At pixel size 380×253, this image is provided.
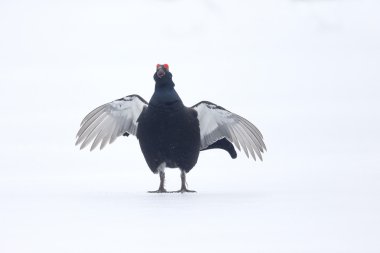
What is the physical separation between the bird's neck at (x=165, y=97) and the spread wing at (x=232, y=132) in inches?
32.7

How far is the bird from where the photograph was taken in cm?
1163

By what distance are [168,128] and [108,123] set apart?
1292 mm

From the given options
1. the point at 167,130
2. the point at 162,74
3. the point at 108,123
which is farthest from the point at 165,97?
the point at 108,123

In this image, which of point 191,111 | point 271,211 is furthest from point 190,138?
point 271,211

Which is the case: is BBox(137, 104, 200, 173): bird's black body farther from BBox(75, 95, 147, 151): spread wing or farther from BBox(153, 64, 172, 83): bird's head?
BBox(75, 95, 147, 151): spread wing

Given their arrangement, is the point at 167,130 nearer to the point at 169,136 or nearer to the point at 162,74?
the point at 169,136

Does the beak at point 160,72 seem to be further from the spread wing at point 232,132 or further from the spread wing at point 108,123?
the spread wing at point 232,132

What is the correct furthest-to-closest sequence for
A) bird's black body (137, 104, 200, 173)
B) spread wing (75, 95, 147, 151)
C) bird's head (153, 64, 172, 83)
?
spread wing (75, 95, 147, 151) → bird's head (153, 64, 172, 83) → bird's black body (137, 104, 200, 173)

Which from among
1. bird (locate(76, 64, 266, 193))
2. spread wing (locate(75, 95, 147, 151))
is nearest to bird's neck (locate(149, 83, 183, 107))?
bird (locate(76, 64, 266, 193))

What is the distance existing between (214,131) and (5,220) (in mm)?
4232

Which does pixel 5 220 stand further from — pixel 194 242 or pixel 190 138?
pixel 190 138

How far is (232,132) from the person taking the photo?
1273 cm

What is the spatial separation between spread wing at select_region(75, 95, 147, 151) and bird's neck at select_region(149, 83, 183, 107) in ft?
2.36

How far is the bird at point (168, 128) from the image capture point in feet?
38.2
